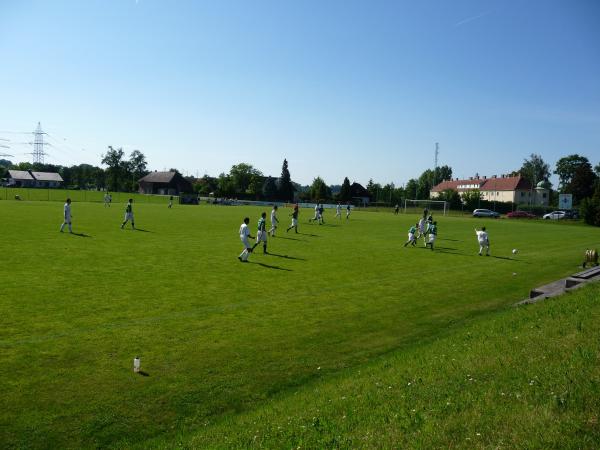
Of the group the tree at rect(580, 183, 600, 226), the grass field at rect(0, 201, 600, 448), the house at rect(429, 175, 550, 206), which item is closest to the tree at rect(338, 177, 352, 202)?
the house at rect(429, 175, 550, 206)

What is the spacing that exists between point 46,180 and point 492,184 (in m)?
135

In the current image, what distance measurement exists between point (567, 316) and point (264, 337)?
7.10 meters

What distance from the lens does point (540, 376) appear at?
6.65 metres

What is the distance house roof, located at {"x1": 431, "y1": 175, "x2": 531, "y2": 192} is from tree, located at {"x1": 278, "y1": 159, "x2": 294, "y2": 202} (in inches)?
1623

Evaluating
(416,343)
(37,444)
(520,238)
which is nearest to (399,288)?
(416,343)

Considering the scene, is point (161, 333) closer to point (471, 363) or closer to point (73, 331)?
point (73, 331)

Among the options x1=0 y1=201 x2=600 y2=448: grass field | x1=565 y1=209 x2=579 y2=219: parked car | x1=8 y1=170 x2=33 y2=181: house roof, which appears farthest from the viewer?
x1=8 y1=170 x2=33 y2=181: house roof

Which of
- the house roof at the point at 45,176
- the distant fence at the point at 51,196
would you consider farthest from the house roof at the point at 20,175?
the distant fence at the point at 51,196

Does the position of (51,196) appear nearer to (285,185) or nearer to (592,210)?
(285,185)

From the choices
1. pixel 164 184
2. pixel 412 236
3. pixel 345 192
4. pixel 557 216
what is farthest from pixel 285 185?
pixel 412 236

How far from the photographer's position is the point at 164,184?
128 meters

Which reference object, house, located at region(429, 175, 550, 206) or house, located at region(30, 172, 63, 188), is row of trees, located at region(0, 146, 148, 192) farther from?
house, located at region(429, 175, 550, 206)

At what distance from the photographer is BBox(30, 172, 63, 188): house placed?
5359 inches

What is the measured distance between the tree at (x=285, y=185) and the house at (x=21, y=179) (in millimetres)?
76874
